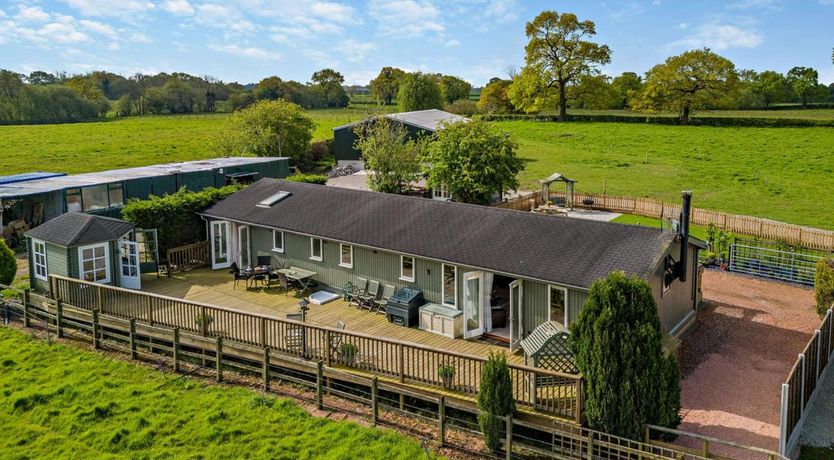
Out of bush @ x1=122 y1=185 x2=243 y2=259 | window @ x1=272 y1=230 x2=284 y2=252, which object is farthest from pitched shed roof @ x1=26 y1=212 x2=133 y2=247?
window @ x1=272 y1=230 x2=284 y2=252

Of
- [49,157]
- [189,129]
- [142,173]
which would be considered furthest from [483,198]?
[189,129]

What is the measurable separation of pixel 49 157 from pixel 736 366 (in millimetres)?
53991

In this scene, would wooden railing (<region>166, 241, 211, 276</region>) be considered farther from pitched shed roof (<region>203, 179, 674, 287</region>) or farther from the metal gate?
the metal gate

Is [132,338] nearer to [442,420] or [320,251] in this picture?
[320,251]

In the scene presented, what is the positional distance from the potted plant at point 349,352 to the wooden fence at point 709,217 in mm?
20232

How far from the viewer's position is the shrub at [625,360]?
10227 mm

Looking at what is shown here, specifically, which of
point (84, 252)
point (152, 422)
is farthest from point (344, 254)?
point (152, 422)

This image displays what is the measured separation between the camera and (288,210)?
21078 mm

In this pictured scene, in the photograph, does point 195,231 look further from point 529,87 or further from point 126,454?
point 529,87

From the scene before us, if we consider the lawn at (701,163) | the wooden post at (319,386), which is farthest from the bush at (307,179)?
the wooden post at (319,386)

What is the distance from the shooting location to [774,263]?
871 inches

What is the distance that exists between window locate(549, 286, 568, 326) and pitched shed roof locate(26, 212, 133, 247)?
1259 centimetres

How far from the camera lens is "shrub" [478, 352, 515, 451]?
10.7 m

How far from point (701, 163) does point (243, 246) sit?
37435 millimetres
